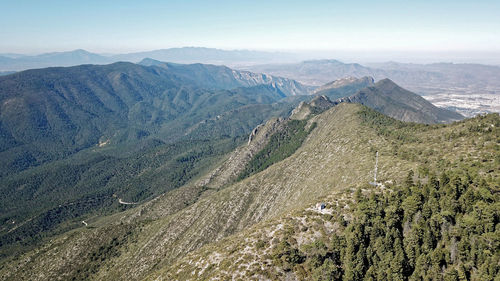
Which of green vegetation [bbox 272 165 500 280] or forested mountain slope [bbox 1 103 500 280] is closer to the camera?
green vegetation [bbox 272 165 500 280]

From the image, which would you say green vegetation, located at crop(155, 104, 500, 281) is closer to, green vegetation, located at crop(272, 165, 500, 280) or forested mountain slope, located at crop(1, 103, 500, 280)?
green vegetation, located at crop(272, 165, 500, 280)

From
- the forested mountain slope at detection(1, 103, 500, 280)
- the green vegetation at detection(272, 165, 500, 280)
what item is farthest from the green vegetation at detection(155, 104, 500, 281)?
the forested mountain slope at detection(1, 103, 500, 280)

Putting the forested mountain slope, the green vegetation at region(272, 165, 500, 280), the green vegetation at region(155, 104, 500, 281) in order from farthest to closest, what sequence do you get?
the forested mountain slope
the green vegetation at region(155, 104, 500, 281)
the green vegetation at region(272, 165, 500, 280)

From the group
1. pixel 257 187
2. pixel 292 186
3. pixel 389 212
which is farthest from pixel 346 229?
pixel 257 187

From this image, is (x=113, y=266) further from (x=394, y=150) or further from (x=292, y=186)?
(x=394, y=150)

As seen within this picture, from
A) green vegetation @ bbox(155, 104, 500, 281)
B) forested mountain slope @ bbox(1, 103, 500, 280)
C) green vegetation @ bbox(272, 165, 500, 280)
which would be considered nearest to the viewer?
green vegetation @ bbox(272, 165, 500, 280)

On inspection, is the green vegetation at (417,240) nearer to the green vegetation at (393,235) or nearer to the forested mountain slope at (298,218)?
the green vegetation at (393,235)

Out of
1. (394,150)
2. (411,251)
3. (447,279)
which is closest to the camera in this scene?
(447,279)

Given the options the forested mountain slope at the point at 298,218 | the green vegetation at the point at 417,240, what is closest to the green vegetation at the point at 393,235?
the green vegetation at the point at 417,240
